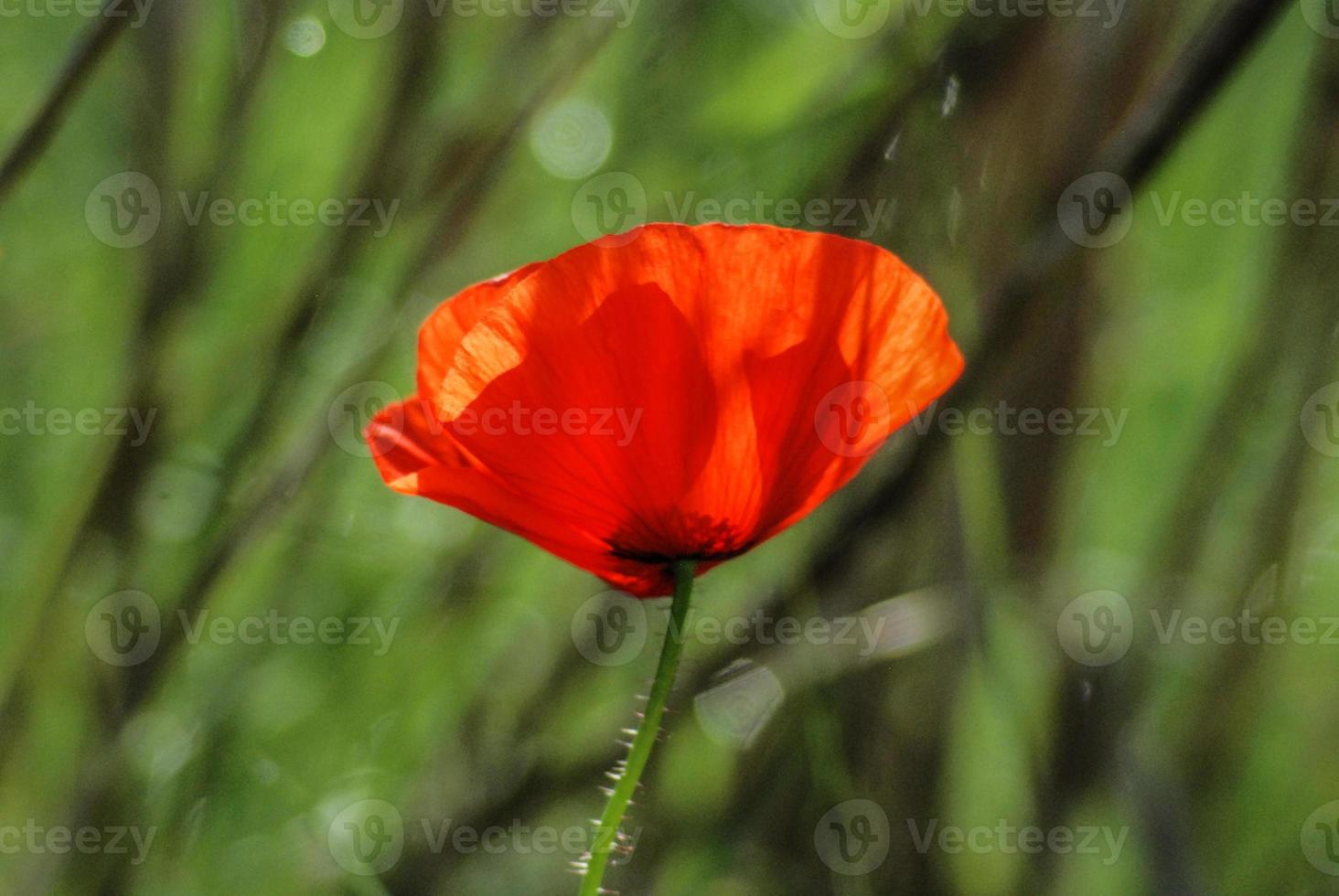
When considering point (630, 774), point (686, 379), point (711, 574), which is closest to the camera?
point (630, 774)

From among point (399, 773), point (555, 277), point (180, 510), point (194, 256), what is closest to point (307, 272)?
point (194, 256)

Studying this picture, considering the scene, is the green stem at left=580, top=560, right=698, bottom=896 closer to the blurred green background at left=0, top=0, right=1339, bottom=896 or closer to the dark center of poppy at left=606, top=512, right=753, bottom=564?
the dark center of poppy at left=606, top=512, right=753, bottom=564

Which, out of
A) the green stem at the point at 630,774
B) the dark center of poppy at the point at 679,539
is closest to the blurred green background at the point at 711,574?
the dark center of poppy at the point at 679,539

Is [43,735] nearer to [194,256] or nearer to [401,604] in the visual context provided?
[401,604]

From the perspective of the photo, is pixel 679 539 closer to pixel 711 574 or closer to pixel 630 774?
pixel 630 774

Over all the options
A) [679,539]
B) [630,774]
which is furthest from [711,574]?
→ [630,774]

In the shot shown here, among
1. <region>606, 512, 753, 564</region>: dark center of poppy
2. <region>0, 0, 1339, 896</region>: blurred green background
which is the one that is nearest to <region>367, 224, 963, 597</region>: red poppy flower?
<region>606, 512, 753, 564</region>: dark center of poppy
